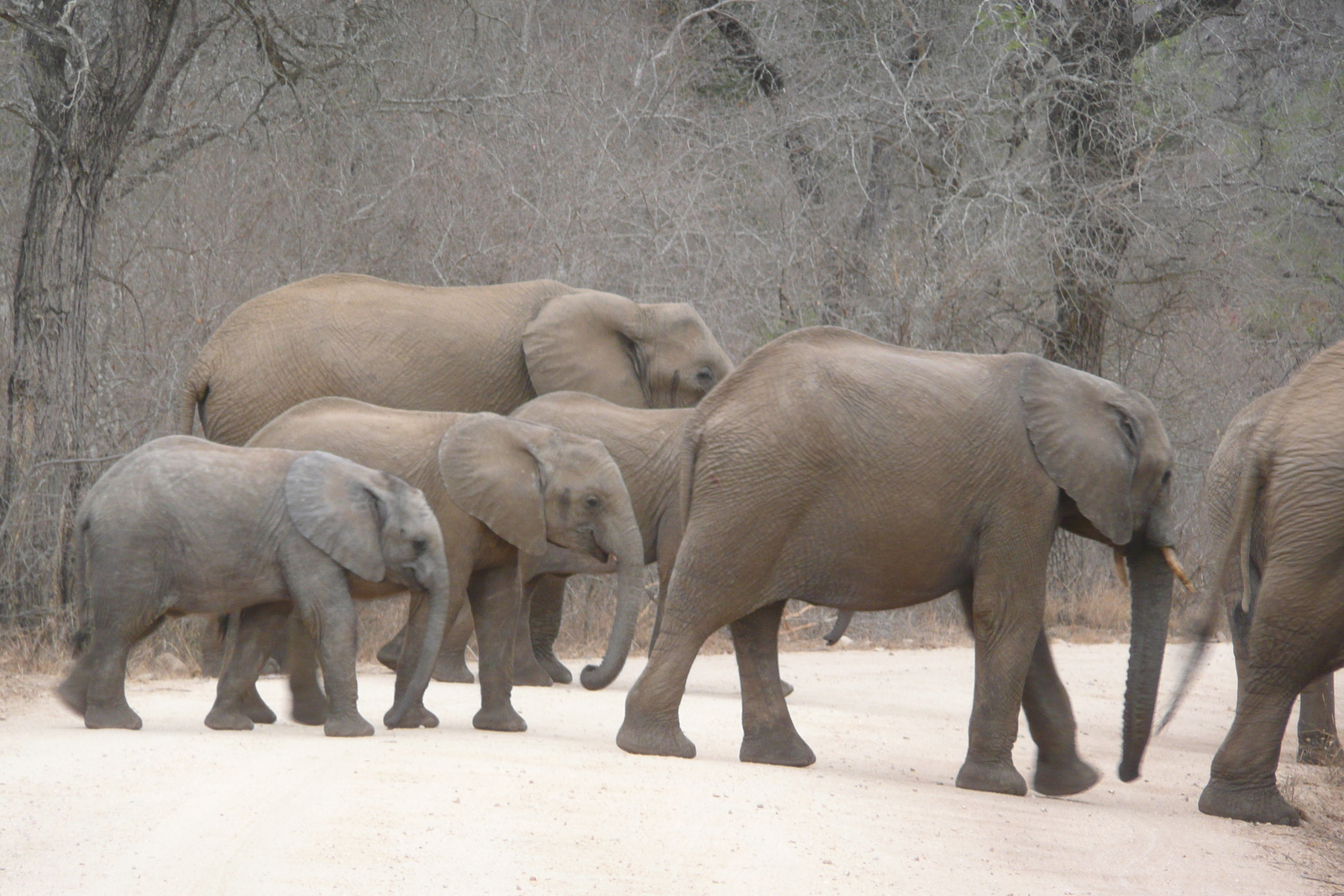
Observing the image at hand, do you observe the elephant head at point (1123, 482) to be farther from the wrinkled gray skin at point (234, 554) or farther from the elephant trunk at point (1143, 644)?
the wrinkled gray skin at point (234, 554)

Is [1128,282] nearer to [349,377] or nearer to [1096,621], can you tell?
[1096,621]

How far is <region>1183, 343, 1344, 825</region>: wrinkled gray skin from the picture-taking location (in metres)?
7.38

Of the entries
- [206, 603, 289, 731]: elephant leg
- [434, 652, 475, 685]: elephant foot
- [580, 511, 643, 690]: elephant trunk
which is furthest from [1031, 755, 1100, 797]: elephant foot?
[434, 652, 475, 685]: elephant foot

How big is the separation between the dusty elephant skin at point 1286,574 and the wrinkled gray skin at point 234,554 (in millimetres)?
3799

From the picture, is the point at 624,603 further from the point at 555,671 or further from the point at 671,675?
the point at 555,671

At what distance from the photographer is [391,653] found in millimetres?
10414

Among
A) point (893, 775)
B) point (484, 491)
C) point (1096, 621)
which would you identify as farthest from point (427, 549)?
point (1096, 621)

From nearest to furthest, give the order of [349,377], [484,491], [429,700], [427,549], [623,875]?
[623,875], [427,549], [484,491], [429,700], [349,377]

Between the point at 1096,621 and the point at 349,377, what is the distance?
28.7 feet

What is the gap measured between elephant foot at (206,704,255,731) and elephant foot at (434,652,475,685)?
2.73 metres

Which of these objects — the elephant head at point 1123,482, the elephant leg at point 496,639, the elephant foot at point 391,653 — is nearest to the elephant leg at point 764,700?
the elephant leg at point 496,639

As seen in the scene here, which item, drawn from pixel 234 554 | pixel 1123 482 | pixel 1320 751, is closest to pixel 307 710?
pixel 234 554

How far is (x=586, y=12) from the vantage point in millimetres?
21703

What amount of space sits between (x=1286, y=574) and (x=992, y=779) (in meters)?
1.61
